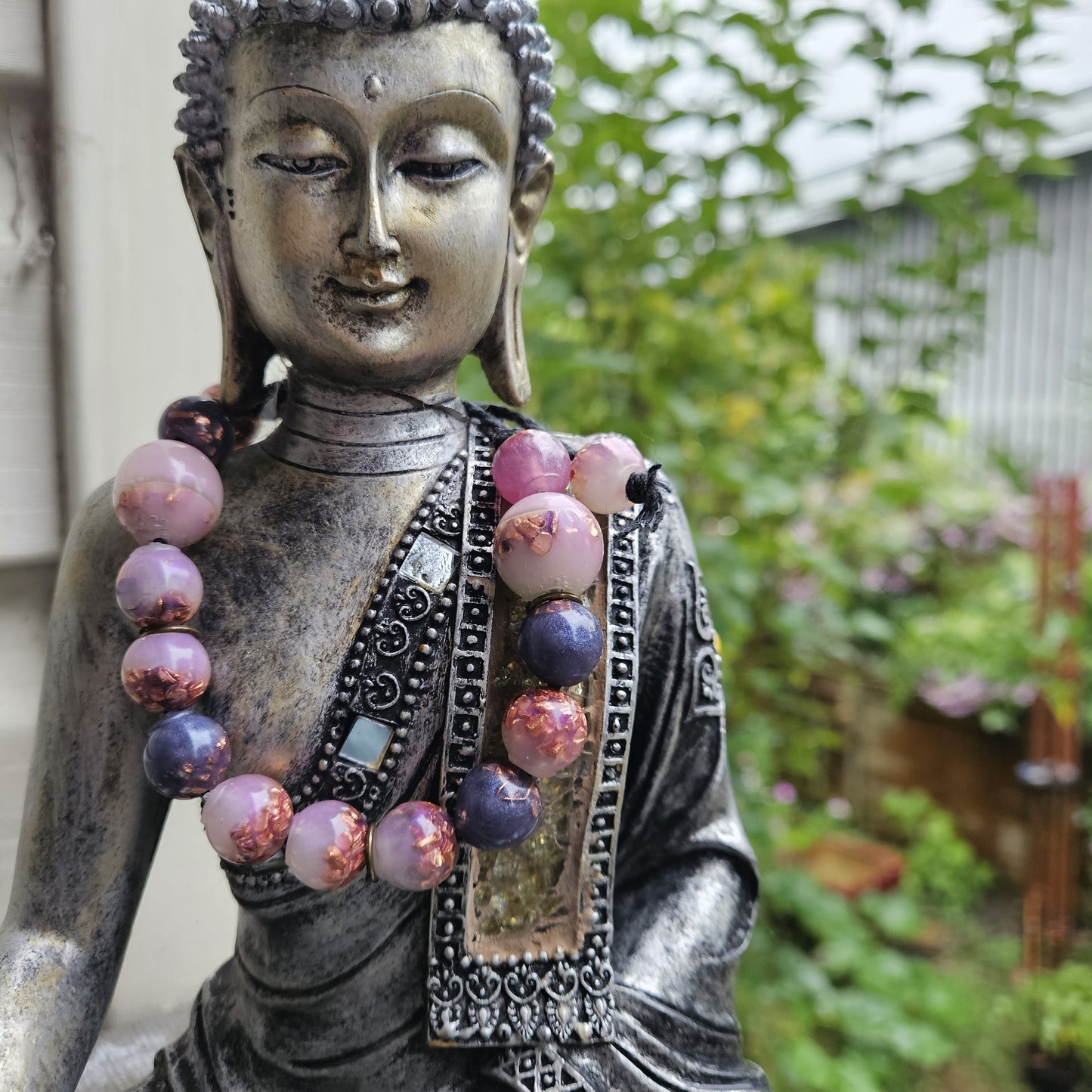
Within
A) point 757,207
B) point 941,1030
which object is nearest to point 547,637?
point 757,207

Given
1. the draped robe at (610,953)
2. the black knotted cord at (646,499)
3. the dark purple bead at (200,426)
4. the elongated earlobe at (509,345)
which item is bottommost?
the draped robe at (610,953)

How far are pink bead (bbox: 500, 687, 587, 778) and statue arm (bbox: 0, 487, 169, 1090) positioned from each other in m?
0.29

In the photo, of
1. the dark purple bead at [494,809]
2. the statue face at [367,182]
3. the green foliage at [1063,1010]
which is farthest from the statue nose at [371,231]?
the green foliage at [1063,1010]

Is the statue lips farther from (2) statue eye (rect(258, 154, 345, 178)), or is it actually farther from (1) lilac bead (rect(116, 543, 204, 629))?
(1) lilac bead (rect(116, 543, 204, 629))

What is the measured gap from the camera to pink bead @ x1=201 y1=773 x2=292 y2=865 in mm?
685

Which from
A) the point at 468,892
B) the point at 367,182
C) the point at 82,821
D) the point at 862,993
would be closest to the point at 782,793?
the point at 862,993

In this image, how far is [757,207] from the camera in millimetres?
1759

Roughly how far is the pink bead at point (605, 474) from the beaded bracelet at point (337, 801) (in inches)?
1.0

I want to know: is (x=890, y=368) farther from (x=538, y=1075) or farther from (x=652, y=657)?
(x=538, y=1075)

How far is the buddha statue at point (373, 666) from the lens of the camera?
0.71 metres

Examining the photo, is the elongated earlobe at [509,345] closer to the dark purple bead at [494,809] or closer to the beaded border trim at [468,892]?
the beaded border trim at [468,892]

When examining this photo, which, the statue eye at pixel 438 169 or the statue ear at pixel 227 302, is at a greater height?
the statue eye at pixel 438 169

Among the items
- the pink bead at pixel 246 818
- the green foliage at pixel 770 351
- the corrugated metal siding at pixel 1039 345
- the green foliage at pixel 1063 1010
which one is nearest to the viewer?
the pink bead at pixel 246 818

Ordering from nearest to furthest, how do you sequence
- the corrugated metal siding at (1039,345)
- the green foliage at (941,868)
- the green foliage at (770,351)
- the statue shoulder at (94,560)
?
the statue shoulder at (94,560), the green foliage at (770,351), the green foliage at (941,868), the corrugated metal siding at (1039,345)
